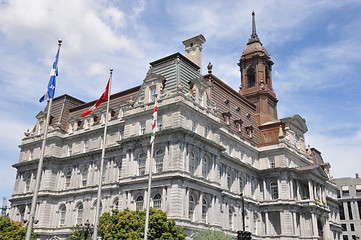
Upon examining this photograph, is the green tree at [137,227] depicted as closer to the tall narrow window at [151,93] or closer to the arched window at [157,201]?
the arched window at [157,201]

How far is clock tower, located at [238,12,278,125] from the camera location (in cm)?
7125

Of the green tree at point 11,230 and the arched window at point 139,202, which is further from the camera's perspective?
the green tree at point 11,230

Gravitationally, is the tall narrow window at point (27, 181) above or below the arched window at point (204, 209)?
above

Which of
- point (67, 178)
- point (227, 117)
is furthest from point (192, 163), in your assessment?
point (67, 178)

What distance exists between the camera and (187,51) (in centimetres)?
6094

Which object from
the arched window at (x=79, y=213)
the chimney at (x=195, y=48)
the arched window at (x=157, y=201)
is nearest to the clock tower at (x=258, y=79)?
the chimney at (x=195, y=48)

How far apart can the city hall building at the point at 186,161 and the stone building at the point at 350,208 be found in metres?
34.5

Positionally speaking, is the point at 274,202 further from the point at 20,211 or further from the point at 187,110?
the point at 20,211

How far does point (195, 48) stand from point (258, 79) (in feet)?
63.2

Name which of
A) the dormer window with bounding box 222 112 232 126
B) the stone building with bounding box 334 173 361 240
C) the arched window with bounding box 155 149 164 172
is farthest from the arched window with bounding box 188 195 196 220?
the stone building with bounding box 334 173 361 240

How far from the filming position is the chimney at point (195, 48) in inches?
2341

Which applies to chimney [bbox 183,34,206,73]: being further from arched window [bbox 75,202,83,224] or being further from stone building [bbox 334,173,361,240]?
stone building [bbox 334,173,361,240]

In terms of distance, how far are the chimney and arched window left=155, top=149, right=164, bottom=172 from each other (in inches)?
783

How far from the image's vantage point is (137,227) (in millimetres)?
35188
